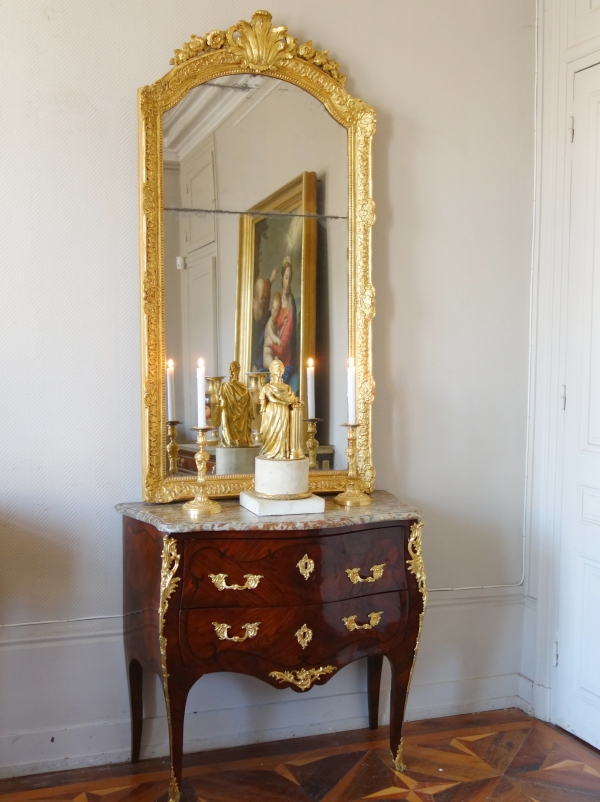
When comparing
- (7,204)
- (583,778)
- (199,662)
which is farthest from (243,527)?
(583,778)

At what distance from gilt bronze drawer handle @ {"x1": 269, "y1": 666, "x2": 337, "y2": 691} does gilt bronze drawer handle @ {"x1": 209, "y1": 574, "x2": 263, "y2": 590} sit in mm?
315

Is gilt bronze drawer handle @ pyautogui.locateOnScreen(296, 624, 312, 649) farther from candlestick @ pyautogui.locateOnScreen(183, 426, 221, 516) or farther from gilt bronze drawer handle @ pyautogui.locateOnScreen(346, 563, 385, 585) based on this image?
candlestick @ pyautogui.locateOnScreen(183, 426, 221, 516)

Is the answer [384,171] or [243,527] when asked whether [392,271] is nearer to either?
[384,171]

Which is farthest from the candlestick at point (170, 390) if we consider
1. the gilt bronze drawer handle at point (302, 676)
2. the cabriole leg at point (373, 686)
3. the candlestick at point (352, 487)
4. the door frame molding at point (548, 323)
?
the door frame molding at point (548, 323)

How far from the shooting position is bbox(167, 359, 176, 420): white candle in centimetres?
280

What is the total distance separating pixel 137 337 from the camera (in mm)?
2834

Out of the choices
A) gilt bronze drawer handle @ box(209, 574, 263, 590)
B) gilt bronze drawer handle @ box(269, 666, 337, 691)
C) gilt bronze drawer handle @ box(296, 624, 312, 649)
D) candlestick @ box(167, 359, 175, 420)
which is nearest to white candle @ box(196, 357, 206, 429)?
candlestick @ box(167, 359, 175, 420)

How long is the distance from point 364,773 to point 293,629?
2.39 ft

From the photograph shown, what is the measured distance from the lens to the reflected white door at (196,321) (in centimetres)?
282

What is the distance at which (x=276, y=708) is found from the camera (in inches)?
120

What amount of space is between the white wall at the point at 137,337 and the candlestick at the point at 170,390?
14cm

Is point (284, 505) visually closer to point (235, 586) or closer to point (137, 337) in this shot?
point (235, 586)

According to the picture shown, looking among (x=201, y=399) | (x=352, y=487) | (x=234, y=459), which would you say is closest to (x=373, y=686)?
(x=352, y=487)

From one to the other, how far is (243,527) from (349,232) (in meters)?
1.29
